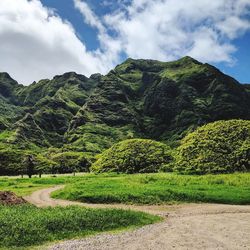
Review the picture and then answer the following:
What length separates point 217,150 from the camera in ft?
269

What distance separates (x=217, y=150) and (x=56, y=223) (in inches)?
2280

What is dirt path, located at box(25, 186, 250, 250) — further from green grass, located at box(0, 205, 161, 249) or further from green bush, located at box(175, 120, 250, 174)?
green bush, located at box(175, 120, 250, 174)

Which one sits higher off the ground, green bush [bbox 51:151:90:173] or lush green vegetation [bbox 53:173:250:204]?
green bush [bbox 51:151:90:173]

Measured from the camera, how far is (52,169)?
512 ft

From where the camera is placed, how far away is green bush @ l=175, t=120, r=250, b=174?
79625mm

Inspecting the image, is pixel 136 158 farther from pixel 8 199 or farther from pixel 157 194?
pixel 8 199

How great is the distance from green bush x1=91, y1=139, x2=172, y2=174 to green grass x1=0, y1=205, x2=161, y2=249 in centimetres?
6413

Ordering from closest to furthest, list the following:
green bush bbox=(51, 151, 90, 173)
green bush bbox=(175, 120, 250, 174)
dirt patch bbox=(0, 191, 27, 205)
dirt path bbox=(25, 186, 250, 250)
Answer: dirt path bbox=(25, 186, 250, 250) < dirt patch bbox=(0, 191, 27, 205) < green bush bbox=(175, 120, 250, 174) < green bush bbox=(51, 151, 90, 173)

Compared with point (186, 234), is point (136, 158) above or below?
above

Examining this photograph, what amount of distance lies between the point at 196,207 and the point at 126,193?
952 cm

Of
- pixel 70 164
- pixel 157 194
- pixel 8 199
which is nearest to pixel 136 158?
pixel 157 194

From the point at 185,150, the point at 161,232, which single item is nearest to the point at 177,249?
the point at 161,232

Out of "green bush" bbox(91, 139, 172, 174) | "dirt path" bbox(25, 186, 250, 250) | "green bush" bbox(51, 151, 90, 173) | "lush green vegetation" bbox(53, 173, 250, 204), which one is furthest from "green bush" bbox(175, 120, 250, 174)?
"green bush" bbox(51, 151, 90, 173)

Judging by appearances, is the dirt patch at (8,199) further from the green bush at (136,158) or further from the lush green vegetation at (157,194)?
the green bush at (136,158)
